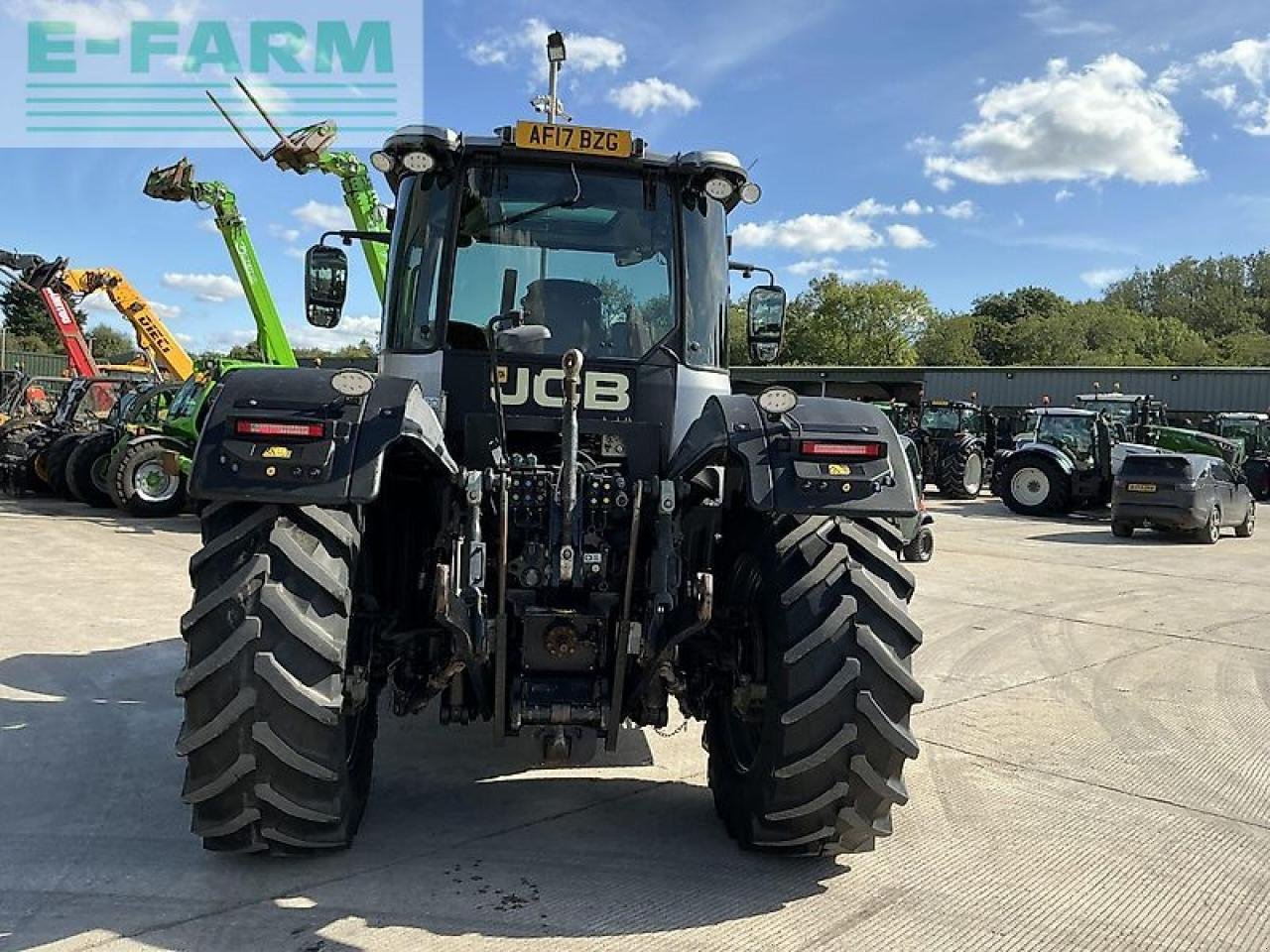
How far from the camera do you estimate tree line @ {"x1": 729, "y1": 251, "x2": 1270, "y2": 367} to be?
61844 mm

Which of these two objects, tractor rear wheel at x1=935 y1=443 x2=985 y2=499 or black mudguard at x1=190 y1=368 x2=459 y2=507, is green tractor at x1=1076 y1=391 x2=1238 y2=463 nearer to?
tractor rear wheel at x1=935 y1=443 x2=985 y2=499

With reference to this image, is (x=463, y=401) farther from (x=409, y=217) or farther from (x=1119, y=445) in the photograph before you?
(x=1119, y=445)

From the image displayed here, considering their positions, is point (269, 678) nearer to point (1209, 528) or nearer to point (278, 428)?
point (278, 428)

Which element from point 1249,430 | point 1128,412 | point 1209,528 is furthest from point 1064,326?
point 1209,528

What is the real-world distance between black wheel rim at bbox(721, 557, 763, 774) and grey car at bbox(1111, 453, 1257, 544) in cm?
1461

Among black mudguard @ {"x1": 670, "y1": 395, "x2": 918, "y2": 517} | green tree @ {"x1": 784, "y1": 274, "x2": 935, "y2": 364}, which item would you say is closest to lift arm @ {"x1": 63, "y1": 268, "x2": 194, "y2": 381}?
black mudguard @ {"x1": 670, "y1": 395, "x2": 918, "y2": 517}

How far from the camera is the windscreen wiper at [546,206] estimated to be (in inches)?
176

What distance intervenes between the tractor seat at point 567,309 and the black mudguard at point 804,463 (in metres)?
0.81

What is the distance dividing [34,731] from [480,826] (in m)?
2.58

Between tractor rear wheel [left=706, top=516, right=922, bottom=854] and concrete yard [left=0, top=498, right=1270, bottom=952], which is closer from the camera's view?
concrete yard [left=0, top=498, right=1270, bottom=952]

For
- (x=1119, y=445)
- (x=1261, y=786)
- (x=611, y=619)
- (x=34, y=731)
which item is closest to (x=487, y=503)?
(x=611, y=619)

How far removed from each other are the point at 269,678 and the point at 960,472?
22088 mm

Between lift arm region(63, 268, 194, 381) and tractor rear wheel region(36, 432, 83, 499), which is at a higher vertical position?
lift arm region(63, 268, 194, 381)

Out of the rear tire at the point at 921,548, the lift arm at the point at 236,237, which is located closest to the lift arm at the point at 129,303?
the lift arm at the point at 236,237
